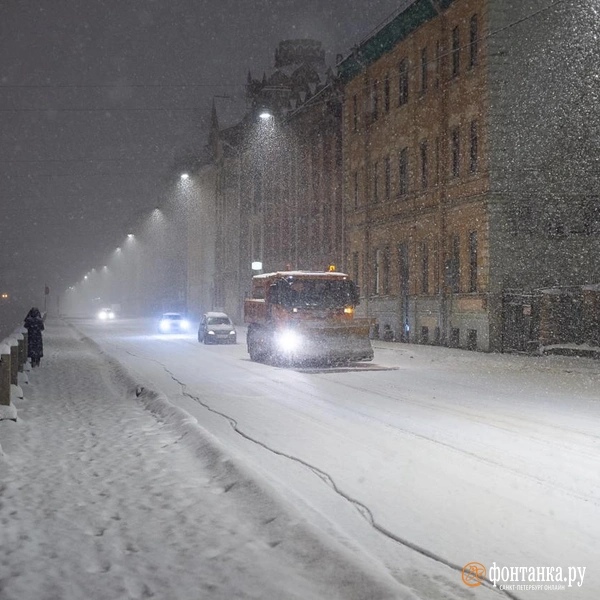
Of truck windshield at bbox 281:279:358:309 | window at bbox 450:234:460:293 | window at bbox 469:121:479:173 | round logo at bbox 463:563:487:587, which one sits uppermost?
window at bbox 469:121:479:173

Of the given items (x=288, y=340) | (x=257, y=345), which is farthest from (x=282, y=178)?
(x=288, y=340)

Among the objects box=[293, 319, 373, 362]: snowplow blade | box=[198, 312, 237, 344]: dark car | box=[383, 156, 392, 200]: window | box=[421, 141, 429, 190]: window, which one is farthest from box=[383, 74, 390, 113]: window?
box=[293, 319, 373, 362]: snowplow blade

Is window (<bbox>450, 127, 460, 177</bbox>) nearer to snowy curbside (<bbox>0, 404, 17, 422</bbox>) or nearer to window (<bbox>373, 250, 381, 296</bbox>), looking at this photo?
window (<bbox>373, 250, 381, 296</bbox>)

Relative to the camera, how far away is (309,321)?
2255 cm

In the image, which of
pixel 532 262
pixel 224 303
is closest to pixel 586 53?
pixel 532 262

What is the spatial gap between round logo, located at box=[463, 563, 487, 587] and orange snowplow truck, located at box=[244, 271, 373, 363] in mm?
16889

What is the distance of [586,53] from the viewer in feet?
107

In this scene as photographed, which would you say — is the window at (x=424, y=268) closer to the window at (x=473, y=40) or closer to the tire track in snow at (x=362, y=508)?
the window at (x=473, y=40)

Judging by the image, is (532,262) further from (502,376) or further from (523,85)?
(502,376)

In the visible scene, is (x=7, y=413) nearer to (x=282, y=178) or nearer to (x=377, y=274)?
→ (x=377, y=274)

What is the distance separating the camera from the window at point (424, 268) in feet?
123

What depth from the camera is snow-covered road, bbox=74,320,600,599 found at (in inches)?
235

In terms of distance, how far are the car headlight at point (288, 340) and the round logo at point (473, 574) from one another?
17.0 metres

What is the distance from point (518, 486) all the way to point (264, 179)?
5678cm
